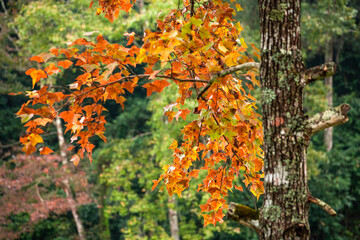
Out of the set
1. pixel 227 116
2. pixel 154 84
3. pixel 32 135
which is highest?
pixel 154 84

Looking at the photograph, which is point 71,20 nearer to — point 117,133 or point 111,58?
point 117,133

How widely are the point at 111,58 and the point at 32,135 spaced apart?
0.55m

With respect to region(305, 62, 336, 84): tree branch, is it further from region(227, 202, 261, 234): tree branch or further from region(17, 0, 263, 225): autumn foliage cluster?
region(227, 202, 261, 234): tree branch

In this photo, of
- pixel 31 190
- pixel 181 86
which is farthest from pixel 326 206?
pixel 31 190

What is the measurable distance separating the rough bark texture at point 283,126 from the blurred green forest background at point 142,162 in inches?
184

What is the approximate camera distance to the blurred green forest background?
7387 millimetres

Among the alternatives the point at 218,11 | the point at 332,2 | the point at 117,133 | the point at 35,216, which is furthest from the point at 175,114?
the point at 117,133

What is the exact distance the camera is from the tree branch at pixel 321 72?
159 centimetres

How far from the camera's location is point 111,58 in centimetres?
177

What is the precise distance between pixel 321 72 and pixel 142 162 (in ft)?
21.1

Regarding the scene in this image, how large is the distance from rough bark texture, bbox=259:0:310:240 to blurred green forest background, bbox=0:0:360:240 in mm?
4670

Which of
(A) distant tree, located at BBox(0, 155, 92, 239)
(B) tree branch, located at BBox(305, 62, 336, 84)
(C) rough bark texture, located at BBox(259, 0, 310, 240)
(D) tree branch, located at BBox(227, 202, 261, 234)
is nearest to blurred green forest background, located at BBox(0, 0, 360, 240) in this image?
(A) distant tree, located at BBox(0, 155, 92, 239)

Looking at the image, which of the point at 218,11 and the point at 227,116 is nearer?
the point at 227,116

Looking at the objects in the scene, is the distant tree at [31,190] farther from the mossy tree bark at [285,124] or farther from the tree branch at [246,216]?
the mossy tree bark at [285,124]
